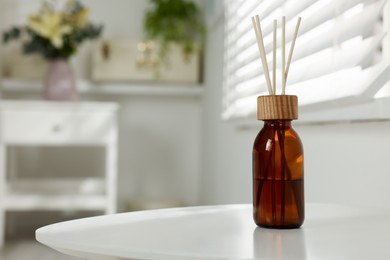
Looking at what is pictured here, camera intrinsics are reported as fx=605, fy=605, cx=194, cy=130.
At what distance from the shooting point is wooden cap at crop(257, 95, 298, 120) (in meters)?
0.65

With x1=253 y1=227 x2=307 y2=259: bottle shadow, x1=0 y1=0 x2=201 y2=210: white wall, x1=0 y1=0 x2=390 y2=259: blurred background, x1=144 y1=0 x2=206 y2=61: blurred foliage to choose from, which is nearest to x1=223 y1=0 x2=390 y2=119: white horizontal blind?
x1=0 y1=0 x2=390 y2=259: blurred background

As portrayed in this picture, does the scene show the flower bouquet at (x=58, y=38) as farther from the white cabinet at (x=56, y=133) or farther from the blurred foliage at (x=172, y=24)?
the blurred foliage at (x=172, y=24)

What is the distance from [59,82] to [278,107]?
1.89m

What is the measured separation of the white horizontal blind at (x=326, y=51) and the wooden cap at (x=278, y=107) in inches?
10.4

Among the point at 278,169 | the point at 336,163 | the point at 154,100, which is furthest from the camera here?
the point at 154,100

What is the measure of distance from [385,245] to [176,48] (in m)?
2.25

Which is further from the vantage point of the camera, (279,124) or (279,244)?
(279,124)

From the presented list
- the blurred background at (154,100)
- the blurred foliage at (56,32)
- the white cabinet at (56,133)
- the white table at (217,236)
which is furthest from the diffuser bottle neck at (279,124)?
the blurred foliage at (56,32)

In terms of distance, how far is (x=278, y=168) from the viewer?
0.65m

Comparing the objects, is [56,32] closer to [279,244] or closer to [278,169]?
[278,169]

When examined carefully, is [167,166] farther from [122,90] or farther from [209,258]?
[209,258]

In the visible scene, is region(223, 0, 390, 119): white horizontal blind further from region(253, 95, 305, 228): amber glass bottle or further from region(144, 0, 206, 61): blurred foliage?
region(144, 0, 206, 61): blurred foliage

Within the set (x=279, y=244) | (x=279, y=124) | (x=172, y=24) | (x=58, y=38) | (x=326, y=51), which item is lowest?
(x=279, y=244)

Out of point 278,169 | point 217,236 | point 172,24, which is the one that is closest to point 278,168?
point 278,169
